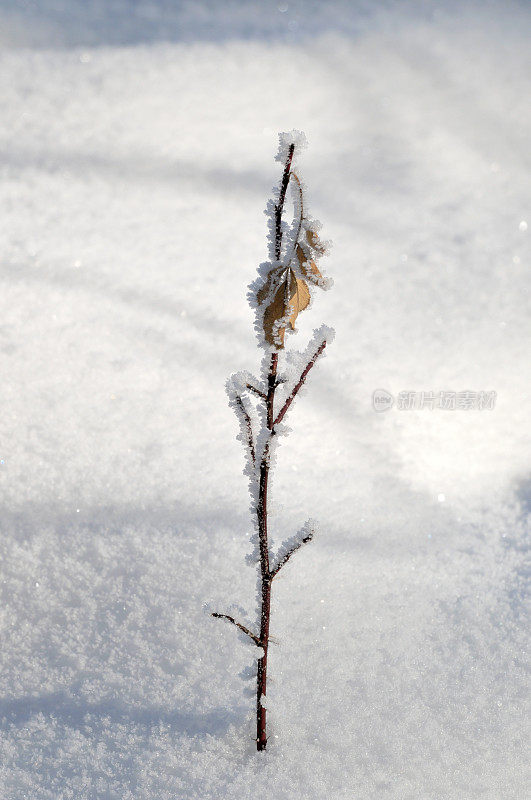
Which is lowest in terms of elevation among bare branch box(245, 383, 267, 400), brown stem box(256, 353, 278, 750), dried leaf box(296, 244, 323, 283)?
brown stem box(256, 353, 278, 750)

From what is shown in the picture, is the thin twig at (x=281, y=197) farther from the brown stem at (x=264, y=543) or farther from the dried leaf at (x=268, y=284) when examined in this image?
the brown stem at (x=264, y=543)

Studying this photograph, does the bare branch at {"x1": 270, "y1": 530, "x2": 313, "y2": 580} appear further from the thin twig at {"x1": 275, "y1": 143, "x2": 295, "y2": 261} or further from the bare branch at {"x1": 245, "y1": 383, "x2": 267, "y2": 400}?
the thin twig at {"x1": 275, "y1": 143, "x2": 295, "y2": 261}

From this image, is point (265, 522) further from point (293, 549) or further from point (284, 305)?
point (284, 305)

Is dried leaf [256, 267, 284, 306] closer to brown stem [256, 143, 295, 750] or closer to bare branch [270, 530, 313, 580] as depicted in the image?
brown stem [256, 143, 295, 750]

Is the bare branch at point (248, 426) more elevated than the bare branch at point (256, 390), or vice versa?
the bare branch at point (256, 390)

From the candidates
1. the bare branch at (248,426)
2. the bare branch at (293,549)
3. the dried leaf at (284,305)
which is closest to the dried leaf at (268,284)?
the dried leaf at (284,305)

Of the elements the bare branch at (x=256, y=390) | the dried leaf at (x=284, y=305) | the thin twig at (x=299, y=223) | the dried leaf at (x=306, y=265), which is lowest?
the bare branch at (x=256, y=390)

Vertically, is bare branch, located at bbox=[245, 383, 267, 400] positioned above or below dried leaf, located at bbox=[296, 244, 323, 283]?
below

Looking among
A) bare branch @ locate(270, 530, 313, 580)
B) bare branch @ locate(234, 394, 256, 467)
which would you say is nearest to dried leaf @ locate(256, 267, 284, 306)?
bare branch @ locate(234, 394, 256, 467)

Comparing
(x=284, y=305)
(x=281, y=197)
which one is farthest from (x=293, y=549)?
(x=281, y=197)

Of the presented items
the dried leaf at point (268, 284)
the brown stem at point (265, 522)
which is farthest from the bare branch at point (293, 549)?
the dried leaf at point (268, 284)
